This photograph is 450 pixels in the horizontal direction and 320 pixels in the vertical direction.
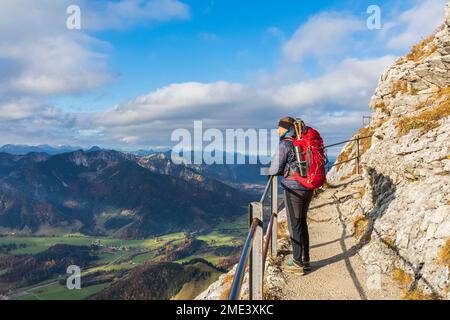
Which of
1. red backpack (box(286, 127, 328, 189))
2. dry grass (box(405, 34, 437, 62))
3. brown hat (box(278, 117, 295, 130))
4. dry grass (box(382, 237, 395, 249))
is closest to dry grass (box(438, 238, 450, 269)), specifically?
dry grass (box(382, 237, 395, 249))

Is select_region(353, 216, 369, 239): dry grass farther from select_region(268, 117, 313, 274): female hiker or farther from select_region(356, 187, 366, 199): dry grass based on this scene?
select_region(268, 117, 313, 274): female hiker

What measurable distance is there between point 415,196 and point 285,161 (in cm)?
435

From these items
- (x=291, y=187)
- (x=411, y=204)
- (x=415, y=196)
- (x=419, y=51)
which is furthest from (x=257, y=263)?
(x=419, y=51)

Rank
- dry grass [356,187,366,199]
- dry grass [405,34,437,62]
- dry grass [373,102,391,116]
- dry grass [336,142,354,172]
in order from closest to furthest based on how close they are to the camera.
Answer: dry grass [356,187,366,199] → dry grass [405,34,437,62] → dry grass [373,102,391,116] → dry grass [336,142,354,172]

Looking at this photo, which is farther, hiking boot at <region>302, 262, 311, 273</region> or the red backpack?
hiking boot at <region>302, 262, 311, 273</region>

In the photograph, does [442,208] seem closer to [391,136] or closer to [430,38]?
[391,136]

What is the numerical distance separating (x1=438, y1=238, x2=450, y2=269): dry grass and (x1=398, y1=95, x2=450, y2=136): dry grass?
15.9 ft

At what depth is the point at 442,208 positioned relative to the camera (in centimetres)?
840

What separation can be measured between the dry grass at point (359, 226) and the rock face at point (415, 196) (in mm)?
192

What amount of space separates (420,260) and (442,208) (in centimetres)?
147

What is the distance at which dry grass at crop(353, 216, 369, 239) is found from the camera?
12336 mm

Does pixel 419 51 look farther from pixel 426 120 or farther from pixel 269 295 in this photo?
pixel 269 295

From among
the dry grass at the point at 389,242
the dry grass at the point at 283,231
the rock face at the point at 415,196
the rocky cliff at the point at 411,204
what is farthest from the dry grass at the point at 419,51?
the dry grass at the point at 389,242
